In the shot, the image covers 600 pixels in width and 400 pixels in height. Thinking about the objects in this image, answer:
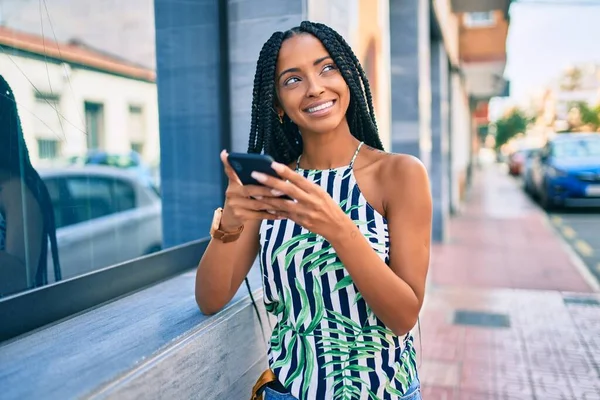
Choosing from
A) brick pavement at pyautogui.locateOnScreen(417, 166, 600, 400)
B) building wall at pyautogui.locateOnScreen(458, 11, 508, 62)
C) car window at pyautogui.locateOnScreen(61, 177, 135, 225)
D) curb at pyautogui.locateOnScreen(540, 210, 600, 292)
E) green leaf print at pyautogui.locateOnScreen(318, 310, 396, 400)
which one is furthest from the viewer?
building wall at pyautogui.locateOnScreen(458, 11, 508, 62)

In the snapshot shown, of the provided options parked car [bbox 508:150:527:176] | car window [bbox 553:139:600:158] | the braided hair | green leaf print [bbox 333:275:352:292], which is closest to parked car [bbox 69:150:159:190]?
the braided hair

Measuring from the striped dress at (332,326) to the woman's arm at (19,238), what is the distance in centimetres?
90

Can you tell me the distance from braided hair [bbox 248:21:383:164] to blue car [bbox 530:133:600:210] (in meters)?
11.0

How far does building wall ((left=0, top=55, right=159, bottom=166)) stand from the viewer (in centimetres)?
193

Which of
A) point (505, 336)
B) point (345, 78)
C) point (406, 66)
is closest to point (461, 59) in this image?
point (406, 66)

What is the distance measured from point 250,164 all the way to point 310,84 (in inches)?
18.6

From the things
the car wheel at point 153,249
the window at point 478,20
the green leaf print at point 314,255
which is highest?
the window at point 478,20

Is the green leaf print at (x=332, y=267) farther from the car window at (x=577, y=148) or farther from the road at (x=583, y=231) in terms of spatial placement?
the car window at (x=577, y=148)

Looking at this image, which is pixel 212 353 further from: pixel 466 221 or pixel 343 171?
pixel 466 221

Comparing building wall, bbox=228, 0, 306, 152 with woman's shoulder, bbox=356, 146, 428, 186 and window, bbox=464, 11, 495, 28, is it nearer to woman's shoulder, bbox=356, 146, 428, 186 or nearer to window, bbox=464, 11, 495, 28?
woman's shoulder, bbox=356, 146, 428, 186

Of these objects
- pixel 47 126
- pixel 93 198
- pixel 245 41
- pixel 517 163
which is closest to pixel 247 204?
pixel 47 126

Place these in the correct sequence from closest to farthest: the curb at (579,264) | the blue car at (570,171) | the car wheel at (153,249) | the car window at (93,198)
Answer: the car window at (93,198) → the car wheel at (153,249) → the curb at (579,264) → the blue car at (570,171)

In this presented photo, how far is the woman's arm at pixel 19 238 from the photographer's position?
1799mm

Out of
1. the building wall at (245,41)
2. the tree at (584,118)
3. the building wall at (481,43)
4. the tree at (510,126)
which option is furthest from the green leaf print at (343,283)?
the tree at (510,126)
